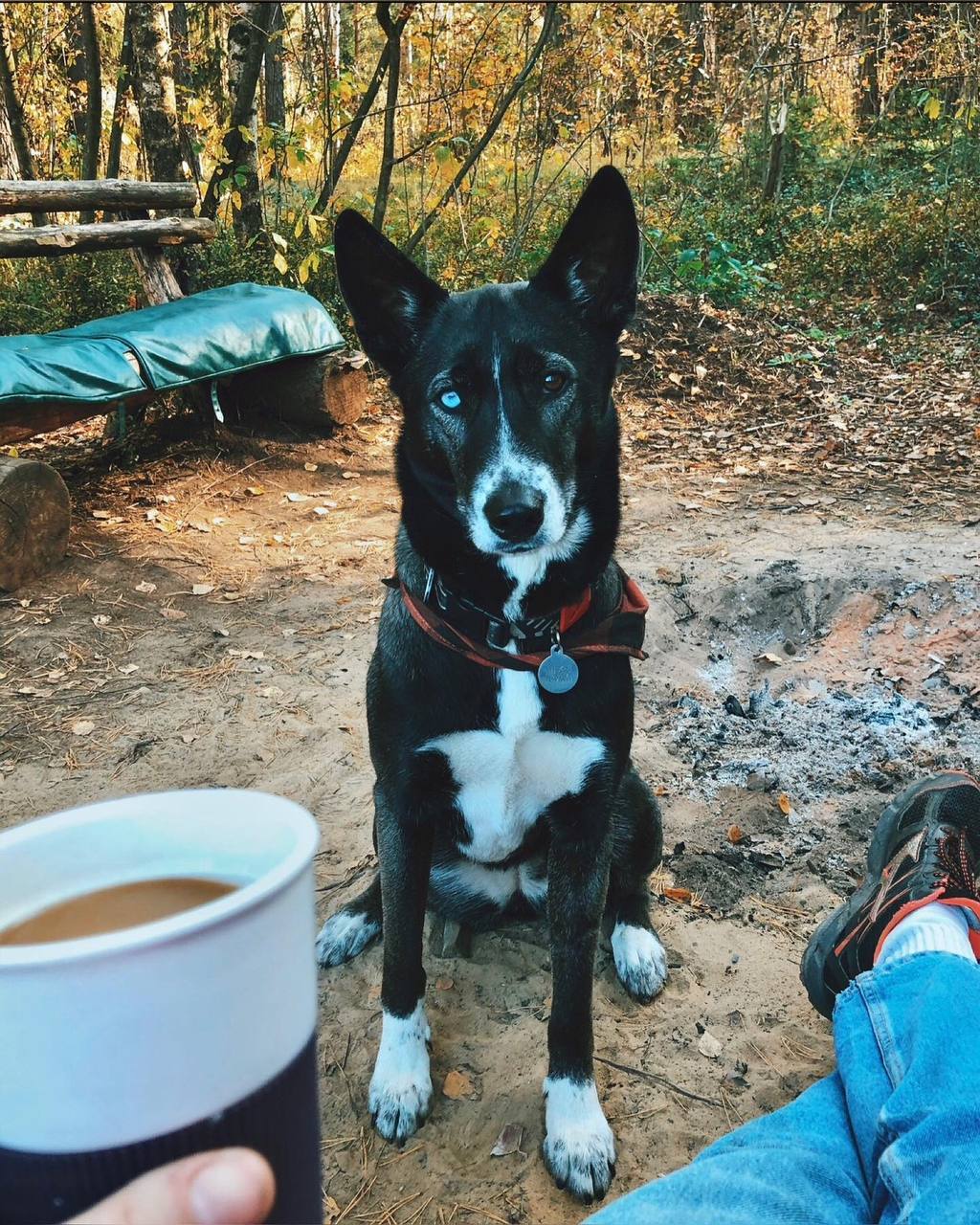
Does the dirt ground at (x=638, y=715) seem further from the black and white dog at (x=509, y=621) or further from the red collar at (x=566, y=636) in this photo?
the red collar at (x=566, y=636)

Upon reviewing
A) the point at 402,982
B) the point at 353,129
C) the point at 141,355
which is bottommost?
the point at 402,982

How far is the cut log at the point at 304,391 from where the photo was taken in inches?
262

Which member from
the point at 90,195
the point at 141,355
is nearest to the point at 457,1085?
the point at 141,355

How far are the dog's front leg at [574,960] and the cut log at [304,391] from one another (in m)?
5.20

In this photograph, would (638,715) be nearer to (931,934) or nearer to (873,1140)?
(931,934)

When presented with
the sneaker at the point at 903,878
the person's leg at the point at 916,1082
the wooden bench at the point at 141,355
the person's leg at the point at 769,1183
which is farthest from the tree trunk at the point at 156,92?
the person's leg at the point at 769,1183

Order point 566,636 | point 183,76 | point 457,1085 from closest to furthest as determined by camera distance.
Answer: point 566,636, point 457,1085, point 183,76

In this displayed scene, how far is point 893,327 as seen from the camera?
846 cm

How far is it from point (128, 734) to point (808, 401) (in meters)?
5.51

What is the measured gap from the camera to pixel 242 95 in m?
7.25

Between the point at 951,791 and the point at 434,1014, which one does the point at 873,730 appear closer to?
the point at 951,791

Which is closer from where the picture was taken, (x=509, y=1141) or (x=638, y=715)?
(x=509, y=1141)

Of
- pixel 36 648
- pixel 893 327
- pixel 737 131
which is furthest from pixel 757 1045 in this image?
pixel 737 131

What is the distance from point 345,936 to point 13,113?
1025cm
